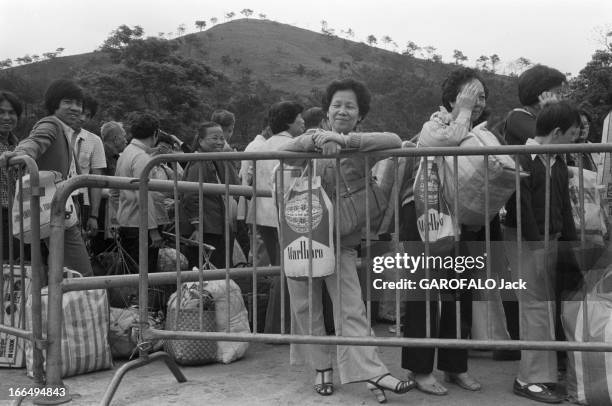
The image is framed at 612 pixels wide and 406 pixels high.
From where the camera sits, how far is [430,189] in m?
3.54

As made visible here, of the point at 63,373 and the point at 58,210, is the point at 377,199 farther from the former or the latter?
the point at 63,373

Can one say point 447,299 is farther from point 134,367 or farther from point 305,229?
point 134,367

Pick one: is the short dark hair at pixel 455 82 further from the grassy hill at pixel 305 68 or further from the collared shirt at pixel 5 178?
the grassy hill at pixel 305 68

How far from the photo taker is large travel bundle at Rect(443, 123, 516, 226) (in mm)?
3432

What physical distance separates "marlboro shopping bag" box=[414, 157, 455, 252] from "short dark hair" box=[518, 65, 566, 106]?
1.24 metres

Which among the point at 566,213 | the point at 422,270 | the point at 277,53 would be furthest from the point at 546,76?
the point at 277,53

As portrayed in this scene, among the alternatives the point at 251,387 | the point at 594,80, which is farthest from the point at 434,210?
the point at 594,80

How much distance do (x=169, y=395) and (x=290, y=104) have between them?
2.80 meters

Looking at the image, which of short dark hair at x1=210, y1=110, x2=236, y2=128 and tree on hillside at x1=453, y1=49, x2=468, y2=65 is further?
tree on hillside at x1=453, y1=49, x2=468, y2=65

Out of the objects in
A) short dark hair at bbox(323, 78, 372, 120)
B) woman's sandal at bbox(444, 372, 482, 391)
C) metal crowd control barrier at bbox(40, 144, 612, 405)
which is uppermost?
short dark hair at bbox(323, 78, 372, 120)

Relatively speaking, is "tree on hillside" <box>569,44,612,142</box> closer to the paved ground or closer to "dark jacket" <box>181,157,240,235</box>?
"dark jacket" <box>181,157,240,235</box>

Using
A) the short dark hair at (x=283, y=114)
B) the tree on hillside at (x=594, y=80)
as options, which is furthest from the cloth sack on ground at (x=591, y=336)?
the tree on hillside at (x=594, y=80)

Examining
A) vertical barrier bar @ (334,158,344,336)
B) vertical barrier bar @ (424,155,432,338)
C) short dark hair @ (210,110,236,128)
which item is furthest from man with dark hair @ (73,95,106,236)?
vertical barrier bar @ (424,155,432,338)

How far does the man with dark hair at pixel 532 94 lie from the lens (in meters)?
4.40
